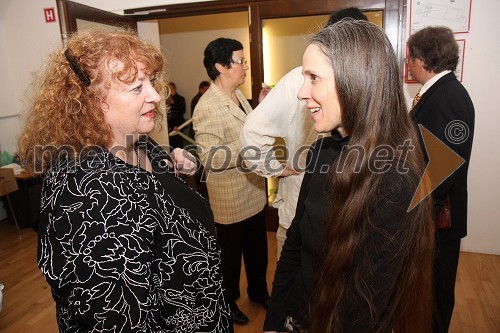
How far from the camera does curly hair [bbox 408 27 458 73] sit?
6.04 ft

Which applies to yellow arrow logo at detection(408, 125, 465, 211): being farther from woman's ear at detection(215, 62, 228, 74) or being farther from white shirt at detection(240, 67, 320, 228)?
woman's ear at detection(215, 62, 228, 74)

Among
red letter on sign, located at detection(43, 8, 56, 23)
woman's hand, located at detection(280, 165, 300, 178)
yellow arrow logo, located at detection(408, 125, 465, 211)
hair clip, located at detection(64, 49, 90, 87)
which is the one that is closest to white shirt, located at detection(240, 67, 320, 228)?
woman's hand, located at detection(280, 165, 300, 178)

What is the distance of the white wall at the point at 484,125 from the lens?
8.93 ft

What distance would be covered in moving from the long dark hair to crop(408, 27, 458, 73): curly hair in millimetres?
1140

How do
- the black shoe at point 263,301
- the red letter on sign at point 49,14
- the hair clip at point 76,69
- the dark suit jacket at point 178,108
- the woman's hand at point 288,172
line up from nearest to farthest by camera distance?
the hair clip at point 76,69 < the woman's hand at point 288,172 < the black shoe at point 263,301 < the red letter on sign at point 49,14 < the dark suit jacket at point 178,108

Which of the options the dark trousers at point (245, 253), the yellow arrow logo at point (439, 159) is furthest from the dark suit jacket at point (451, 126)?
the dark trousers at point (245, 253)

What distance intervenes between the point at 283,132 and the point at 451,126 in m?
0.80

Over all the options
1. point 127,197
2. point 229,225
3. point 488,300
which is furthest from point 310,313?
point 488,300

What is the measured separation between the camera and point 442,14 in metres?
2.76

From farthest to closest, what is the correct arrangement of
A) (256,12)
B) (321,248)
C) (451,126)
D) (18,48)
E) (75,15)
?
(18,48)
(256,12)
(75,15)
(451,126)
(321,248)

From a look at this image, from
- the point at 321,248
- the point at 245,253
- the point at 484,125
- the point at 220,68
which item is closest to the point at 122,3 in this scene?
the point at 220,68

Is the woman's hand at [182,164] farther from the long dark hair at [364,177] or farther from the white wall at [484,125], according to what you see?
the white wall at [484,125]

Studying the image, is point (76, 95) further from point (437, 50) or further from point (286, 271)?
point (437, 50)

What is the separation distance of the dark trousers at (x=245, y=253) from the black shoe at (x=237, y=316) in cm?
5
